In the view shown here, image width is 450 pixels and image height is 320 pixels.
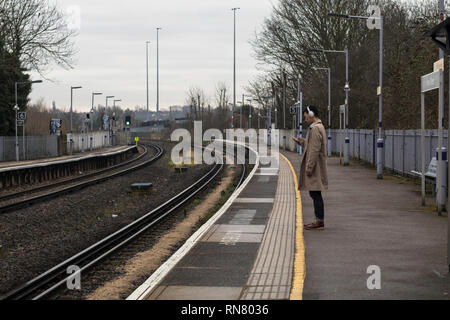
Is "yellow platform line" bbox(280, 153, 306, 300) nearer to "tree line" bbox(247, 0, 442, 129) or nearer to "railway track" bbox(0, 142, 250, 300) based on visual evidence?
"railway track" bbox(0, 142, 250, 300)

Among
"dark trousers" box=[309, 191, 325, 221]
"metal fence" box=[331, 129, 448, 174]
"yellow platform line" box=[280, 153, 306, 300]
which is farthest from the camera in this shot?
"metal fence" box=[331, 129, 448, 174]

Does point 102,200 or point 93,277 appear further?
point 102,200

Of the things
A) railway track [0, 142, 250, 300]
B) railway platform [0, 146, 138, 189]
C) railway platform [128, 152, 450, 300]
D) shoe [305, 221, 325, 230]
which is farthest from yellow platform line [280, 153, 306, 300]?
railway platform [0, 146, 138, 189]

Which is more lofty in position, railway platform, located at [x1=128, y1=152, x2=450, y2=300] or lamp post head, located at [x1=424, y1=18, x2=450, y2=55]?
lamp post head, located at [x1=424, y1=18, x2=450, y2=55]

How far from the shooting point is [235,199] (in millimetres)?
16703

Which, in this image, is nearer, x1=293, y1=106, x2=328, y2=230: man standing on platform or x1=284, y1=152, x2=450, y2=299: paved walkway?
x1=284, y1=152, x2=450, y2=299: paved walkway

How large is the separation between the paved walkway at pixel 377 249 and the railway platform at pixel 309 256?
0.01 meters

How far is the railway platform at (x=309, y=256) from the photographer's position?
22.7 feet

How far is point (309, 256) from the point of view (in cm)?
871

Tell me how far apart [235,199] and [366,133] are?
52.0 feet

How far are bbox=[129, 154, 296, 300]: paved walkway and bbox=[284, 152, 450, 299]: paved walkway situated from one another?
1.16 ft

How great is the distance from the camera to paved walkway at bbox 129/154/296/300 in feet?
22.8
